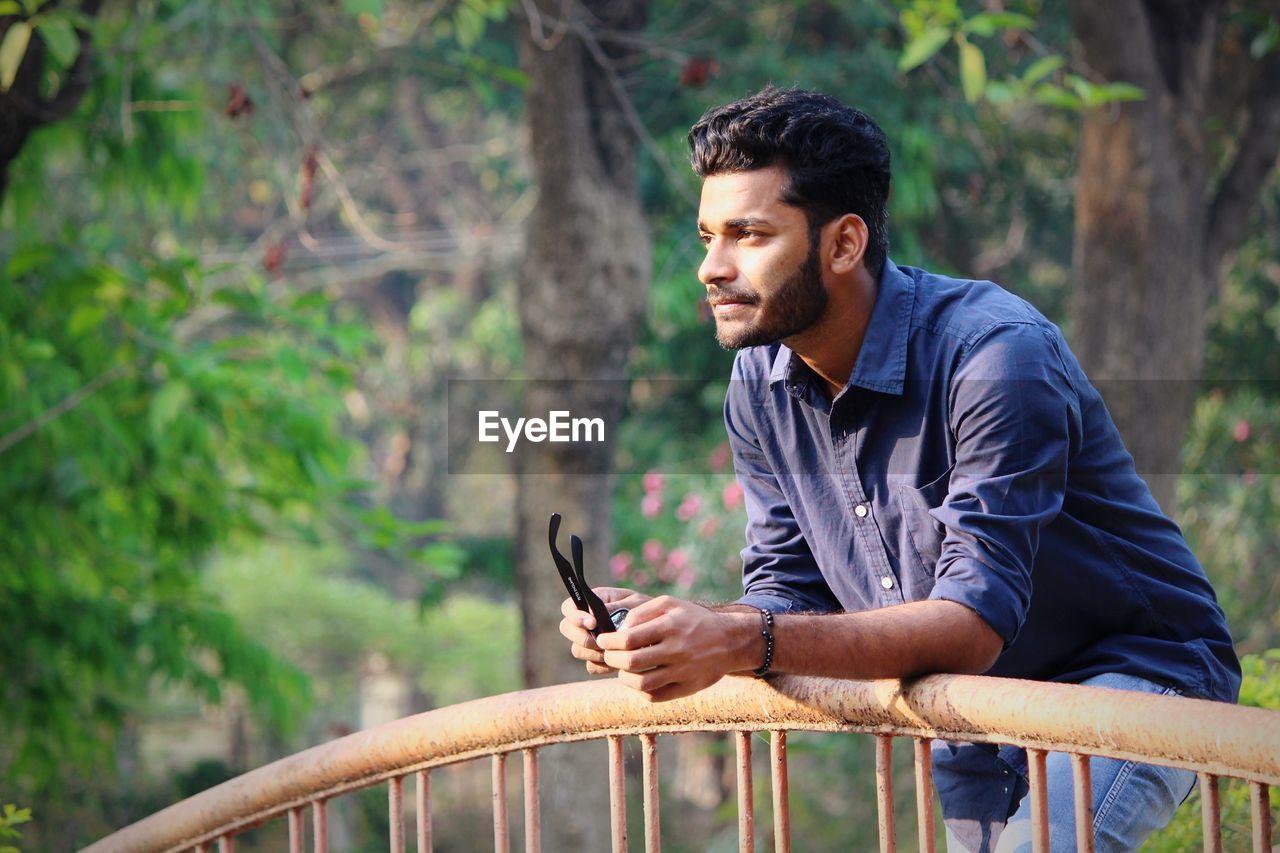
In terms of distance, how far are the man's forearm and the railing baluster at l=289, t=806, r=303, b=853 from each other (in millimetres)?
877

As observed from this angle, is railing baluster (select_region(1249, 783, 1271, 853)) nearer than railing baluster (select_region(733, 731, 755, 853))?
Yes

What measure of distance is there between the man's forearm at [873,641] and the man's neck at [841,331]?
0.48 metres

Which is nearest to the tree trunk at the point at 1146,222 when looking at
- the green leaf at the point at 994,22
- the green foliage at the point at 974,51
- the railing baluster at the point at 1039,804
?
the green foliage at the point at 974,51

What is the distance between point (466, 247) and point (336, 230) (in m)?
5.07

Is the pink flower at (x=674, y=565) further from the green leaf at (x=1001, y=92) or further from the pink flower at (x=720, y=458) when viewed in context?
the green leaf at (x=1001, y=92)

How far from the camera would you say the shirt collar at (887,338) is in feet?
7.04

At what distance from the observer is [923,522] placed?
215 centimetres

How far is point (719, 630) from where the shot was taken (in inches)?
70.2

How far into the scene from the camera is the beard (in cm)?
216

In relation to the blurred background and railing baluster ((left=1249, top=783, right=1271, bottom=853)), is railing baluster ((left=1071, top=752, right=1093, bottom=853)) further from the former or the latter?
the blurred background

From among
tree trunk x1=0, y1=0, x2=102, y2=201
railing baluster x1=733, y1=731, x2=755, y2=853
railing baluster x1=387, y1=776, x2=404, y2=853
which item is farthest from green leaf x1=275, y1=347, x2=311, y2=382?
railing baluster x1=733, y1=731, x2=755, y2=853

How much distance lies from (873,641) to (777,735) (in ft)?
0.69

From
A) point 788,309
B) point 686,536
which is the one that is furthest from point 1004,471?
point 686,536

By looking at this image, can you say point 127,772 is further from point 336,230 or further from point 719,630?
point 719,630
